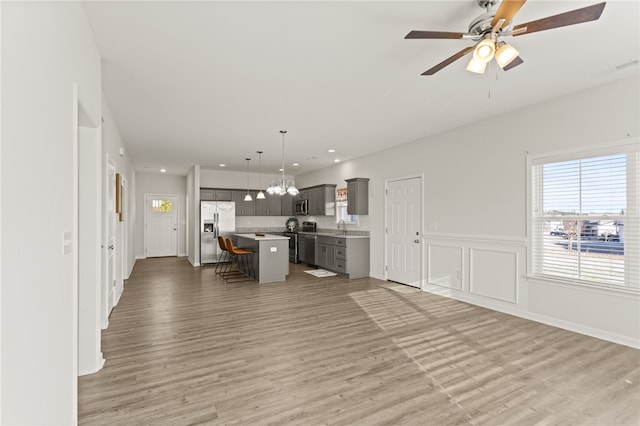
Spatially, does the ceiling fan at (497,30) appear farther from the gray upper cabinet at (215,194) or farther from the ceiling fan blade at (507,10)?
the gray upper cabinet at (215,194)

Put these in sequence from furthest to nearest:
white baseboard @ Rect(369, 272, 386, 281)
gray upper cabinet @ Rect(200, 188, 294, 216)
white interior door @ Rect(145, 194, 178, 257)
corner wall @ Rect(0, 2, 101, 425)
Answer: white interior door @ Rect(145, 194, 178, 257) → gray upper cabinet @ Rect(200, 188, 294, 216) → white baseboard @ Rect(369, 272, 386, 281) → corner wall @ Rect(0, 2, 101, 425)

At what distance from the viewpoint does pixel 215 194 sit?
363 inches

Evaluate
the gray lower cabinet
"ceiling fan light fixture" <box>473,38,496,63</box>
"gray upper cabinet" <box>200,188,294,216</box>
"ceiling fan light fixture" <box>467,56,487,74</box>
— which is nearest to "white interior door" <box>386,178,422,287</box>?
the gray lower cabinet

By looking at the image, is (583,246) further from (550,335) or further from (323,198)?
(323,198)

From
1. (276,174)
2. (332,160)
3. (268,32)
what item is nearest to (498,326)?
→ (268,32)

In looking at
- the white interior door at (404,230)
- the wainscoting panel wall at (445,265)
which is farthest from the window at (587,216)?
the white interior door at (404,230)

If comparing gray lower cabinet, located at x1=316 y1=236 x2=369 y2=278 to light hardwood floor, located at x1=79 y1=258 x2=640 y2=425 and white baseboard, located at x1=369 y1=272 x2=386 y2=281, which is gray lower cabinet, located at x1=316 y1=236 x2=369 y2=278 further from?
light hardwood floor, located at x1=79 y1=258 x2=640 y2=425

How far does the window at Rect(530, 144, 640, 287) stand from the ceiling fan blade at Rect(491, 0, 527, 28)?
2504 millimetres

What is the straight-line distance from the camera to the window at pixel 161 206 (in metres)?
10.1

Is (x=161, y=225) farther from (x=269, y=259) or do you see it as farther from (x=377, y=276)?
(x=377, y=276)

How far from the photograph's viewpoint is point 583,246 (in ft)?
12.1

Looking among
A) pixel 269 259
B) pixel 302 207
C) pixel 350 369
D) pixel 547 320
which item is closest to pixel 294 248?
pixel 302 207

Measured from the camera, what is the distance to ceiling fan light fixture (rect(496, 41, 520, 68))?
206 cm

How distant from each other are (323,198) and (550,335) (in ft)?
18.8
